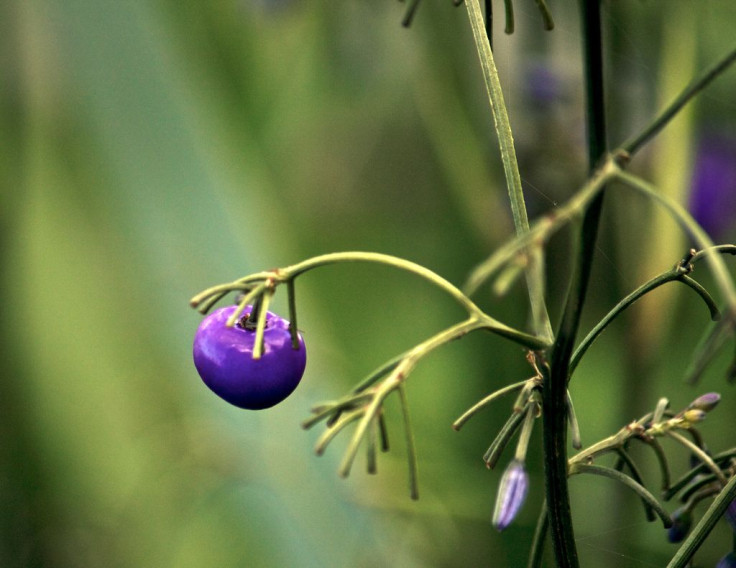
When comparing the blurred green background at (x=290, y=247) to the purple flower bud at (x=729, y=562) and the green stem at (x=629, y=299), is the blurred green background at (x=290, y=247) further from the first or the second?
the green stem at (x=629, y=299)

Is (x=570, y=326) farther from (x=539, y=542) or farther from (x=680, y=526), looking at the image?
(x=680, y=526)

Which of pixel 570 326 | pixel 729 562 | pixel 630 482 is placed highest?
pixel 570 326

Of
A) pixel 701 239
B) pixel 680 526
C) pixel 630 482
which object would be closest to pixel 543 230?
pixel 701 239

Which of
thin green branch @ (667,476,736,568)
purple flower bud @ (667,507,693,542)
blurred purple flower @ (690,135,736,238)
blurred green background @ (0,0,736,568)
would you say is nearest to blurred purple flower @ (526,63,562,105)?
blurred green background @ (0,0,736,568)

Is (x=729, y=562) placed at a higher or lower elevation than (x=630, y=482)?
lower

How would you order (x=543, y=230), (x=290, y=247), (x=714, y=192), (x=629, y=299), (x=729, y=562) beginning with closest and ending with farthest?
(x=543, y=230) < (x=629, y=299) < (x=729, y=562) < (x=714, y=192) < (x=290, y=247)

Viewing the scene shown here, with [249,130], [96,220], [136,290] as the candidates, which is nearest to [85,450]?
[136,290]

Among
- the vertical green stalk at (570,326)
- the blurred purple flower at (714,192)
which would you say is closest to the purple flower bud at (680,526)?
the vertical green stalk at (570,326)
